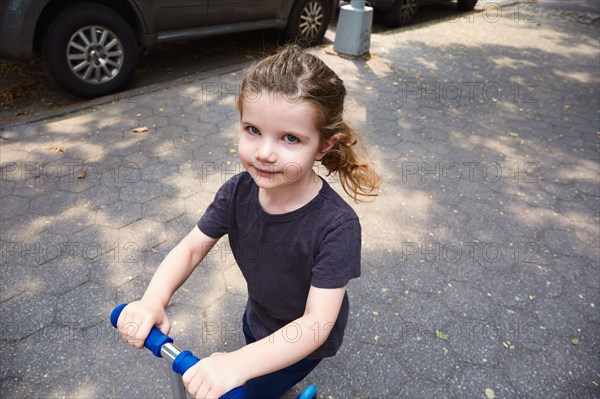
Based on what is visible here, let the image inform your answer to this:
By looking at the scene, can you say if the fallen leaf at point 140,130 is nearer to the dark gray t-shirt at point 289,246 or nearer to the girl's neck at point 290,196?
the dark gray t-shirt at point 289,246

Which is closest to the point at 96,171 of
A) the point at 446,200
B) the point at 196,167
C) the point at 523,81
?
the point at 196,167

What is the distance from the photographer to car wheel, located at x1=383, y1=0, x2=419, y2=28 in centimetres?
790

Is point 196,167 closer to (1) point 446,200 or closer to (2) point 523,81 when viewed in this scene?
(1) point 446,200

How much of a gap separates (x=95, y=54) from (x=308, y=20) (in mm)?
3189

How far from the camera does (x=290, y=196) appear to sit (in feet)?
4.21

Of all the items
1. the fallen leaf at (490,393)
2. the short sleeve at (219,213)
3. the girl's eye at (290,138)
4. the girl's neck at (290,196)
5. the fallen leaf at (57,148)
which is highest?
the girl's eye at (290,138)

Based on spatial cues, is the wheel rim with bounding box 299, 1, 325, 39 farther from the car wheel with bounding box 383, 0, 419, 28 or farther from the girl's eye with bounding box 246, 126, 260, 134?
the girl's eye with bounding box 246, 126, 260, 134

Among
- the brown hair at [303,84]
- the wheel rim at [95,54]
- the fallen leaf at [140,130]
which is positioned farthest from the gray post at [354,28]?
the brown hair at [303,84]

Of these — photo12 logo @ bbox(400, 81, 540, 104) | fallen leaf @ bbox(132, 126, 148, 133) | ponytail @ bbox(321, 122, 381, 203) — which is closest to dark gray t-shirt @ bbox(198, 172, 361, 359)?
ponytail @ bbox(321, 122, 381, 203)

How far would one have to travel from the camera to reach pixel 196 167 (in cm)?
356

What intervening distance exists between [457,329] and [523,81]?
494cm

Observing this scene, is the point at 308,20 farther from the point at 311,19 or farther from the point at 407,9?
the point at 407,9

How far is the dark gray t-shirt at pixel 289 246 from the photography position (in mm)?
1221

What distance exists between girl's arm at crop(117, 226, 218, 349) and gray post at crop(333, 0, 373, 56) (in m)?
5.30
